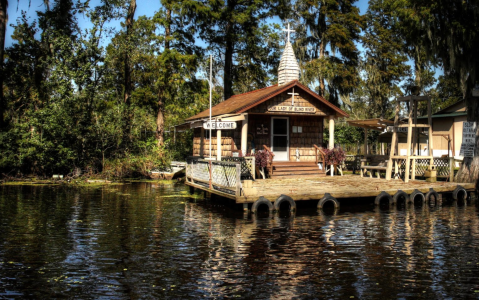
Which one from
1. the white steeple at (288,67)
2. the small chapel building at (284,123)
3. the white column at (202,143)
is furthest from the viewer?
the white column at (202,143)

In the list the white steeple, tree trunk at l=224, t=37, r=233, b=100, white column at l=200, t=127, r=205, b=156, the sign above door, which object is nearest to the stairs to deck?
the sign above door

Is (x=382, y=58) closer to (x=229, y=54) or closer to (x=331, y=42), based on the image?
(x=331, y=42)

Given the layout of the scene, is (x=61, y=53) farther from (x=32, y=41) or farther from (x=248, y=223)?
(x=248, y=223)

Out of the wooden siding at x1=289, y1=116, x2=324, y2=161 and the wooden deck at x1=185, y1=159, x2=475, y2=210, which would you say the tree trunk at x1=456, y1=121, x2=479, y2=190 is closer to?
the wooden deck at x1=185, y1=159, x2=475, y2=210

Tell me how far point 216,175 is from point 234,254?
25.3ft

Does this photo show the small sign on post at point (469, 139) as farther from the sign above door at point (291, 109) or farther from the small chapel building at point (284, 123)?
the sign above door at point (291, 109)

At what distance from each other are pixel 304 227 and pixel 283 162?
10.3 meters

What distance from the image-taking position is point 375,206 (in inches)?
642

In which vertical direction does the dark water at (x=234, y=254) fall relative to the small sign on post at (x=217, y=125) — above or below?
below

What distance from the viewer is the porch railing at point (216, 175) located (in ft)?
48.4

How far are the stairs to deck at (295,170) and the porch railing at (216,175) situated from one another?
3782 mm

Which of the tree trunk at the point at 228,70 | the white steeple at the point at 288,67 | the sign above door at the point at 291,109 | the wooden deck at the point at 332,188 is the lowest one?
the wooden deck at the point at 332,188

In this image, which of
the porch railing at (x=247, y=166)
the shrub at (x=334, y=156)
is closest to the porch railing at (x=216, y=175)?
the porch railing at (x=247, y=166)

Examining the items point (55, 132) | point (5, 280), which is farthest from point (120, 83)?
point (5, 280)
